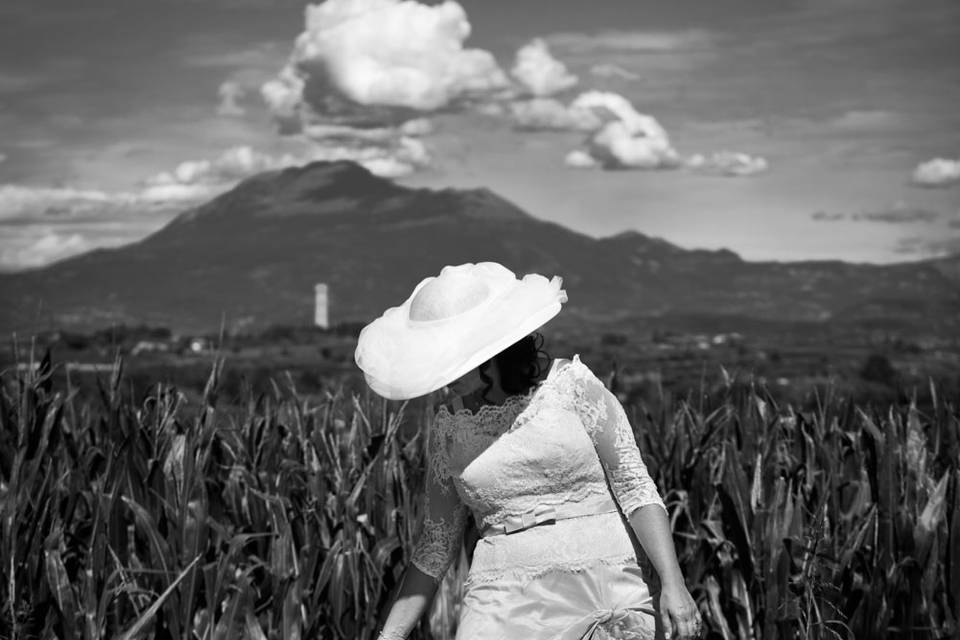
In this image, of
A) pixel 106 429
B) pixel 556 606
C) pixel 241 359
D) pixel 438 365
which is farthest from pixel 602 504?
pixel 241 359

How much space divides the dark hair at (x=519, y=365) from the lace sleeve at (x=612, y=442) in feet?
0.33

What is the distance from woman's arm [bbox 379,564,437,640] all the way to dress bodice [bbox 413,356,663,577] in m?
0.26

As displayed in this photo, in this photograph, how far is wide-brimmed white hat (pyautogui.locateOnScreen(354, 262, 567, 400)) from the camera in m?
2.91

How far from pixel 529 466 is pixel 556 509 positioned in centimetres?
14

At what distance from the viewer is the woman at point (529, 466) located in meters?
2.95

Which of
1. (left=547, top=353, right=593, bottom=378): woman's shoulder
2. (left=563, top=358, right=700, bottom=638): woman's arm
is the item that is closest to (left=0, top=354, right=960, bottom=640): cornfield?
(left=563, top=358, right=700, bottom=638): woman's arm

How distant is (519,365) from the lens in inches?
120

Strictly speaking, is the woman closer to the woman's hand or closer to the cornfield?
the woman's hand

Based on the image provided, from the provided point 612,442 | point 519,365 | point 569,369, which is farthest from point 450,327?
point 612,442

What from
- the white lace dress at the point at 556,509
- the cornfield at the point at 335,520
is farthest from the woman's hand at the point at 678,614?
the cornfield at the point at 335,520

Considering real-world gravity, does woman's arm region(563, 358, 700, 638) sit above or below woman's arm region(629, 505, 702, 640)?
above

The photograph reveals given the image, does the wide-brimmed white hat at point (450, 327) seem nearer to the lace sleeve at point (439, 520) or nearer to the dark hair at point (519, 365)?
the dark hair at point (519, 365)

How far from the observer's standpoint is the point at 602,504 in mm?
3031

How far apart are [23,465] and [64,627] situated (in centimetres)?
93
